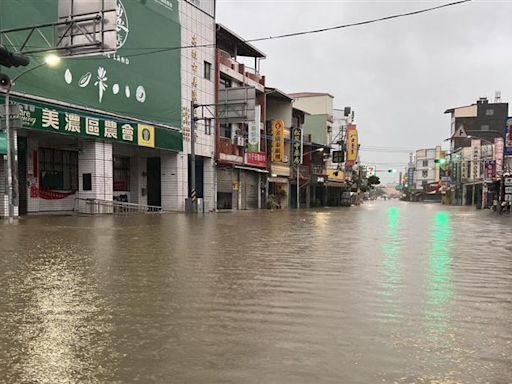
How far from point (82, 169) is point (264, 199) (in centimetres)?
2097

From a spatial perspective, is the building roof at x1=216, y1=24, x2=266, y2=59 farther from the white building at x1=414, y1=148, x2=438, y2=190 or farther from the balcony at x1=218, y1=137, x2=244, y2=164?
the white building at x1=414, y1=148, x2=438, y2=190

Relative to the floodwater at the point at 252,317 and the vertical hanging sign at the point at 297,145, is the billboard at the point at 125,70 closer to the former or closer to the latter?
the floodwater at the point at 252,317

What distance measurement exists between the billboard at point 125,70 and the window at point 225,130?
5.99 metres

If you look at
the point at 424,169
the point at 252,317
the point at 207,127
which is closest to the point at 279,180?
the point at 207,127

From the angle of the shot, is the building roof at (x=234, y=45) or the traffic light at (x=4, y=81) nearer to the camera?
the traffic light at (x=4, y=81)

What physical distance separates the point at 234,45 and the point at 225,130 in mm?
7187

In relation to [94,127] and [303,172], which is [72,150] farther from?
[303,172]

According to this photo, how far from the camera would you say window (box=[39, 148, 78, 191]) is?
26.4 meters

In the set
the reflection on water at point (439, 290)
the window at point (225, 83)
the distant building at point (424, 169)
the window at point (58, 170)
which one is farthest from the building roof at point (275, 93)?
the distant building at point (424, 169)

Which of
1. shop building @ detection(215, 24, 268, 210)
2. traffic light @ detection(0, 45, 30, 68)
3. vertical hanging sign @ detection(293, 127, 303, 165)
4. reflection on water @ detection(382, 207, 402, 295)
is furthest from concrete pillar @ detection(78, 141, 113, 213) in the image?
vertical hanging sign @ detection(293, 127, 303, 165)

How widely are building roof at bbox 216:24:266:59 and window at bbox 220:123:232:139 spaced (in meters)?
5.97

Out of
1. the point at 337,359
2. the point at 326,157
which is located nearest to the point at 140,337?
the point at 337,359

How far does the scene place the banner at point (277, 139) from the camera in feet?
144

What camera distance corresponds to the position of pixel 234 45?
4006 centimetres
